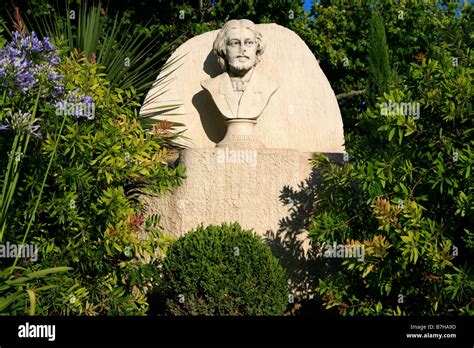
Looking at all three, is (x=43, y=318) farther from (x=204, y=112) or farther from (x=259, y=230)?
(x=204, y=112)

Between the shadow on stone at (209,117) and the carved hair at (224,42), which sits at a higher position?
the carved hair at (224,42)

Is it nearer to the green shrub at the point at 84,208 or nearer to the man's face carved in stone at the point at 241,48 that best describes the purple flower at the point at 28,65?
the green shrub at the point at 84,208

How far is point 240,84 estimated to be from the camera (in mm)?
8781

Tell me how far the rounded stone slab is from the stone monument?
0.01 metres

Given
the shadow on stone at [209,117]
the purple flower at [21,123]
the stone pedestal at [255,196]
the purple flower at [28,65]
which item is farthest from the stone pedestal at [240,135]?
the purple flower at [21,123]

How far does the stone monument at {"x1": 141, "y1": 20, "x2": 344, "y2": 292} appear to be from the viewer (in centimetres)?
761

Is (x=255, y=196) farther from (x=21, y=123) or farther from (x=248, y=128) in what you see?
(x=21, y=123)

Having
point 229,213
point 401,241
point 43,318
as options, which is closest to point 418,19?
point 229,213

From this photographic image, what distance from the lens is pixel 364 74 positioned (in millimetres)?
17219

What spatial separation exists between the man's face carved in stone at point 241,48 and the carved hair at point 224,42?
7 cm

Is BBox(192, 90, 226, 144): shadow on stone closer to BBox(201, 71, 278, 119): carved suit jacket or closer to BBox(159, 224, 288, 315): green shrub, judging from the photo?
BBox(201, 71, 278, 119): carved suit jacket

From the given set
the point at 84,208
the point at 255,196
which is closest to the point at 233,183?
the point at 255,196

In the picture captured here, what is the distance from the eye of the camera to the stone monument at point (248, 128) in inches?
300

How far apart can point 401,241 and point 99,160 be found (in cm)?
261
